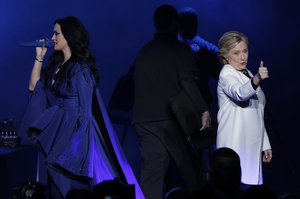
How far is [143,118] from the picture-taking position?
5816 millimetres

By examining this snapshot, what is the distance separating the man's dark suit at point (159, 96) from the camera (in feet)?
18.9

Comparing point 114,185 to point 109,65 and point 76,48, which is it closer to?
point 76,48

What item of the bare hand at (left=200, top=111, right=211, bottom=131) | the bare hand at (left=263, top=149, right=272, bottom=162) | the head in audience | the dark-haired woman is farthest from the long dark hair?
the head in audience

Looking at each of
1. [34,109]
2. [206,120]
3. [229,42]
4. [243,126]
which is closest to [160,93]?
[206,120]

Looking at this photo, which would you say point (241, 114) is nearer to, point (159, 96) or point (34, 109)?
point (159, 96)

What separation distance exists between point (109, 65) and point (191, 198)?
3.97 meters

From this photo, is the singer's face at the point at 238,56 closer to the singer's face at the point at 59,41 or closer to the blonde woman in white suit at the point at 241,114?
the blonde woman in white suit at the point at 241,114

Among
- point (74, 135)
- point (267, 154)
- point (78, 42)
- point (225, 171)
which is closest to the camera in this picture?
point (225, 171)

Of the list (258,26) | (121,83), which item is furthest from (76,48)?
(258,26)

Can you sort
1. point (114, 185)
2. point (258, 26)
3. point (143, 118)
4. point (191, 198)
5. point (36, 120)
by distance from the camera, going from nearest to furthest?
point (191, 198), point (114, 185), point (36, 120), point (143, 118), point (258, 26)

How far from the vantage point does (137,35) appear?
6938 mm

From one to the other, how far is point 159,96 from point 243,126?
4.42 feet

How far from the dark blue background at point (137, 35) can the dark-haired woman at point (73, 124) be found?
159 centimetres

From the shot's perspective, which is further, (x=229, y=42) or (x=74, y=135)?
(x=74, y=135)
